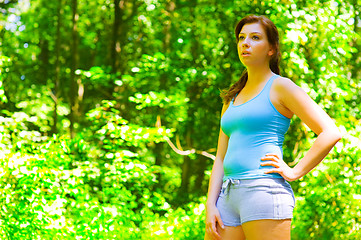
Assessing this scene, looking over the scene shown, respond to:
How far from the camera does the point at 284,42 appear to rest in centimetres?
525

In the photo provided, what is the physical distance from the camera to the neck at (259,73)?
212 cm

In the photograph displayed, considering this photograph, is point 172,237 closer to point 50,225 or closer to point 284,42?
point 50,225

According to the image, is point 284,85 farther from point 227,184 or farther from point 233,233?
point 233,233

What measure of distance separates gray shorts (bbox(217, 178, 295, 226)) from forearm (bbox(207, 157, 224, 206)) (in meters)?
0.16

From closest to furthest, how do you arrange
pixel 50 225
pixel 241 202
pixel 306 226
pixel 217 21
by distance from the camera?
pixel 241 202 < pixel 50 225 < pixel 306 226 < pixel 217 21

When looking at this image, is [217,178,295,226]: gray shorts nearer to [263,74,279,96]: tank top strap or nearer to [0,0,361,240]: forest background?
[263,74,279,96]: tank top strap

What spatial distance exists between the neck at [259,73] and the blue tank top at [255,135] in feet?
0.25

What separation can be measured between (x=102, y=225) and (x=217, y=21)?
13.7 feet

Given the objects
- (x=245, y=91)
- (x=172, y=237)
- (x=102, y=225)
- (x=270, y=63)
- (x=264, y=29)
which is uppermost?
(x=264, y=29)

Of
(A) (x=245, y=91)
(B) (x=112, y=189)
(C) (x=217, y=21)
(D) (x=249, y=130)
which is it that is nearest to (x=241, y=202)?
(D) (x=249, y=130)

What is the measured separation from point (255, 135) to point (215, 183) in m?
0.36

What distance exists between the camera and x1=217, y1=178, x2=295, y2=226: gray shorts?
1.88 metres

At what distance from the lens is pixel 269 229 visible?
1.88 meters

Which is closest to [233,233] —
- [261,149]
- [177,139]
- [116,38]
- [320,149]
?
[261,149]
